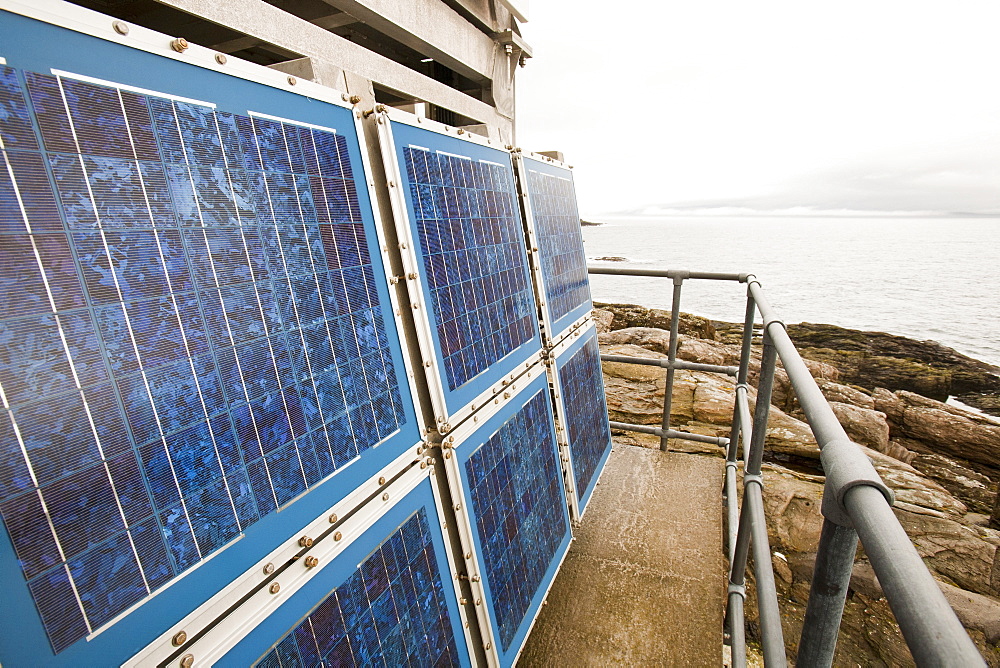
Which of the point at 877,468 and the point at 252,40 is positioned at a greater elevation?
the point at 252,40

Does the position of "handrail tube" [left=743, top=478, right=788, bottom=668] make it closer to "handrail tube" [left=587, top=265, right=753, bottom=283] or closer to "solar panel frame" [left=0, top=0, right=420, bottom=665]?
"solar panel frame" [left=0, top=0, right=420, bottom=665]

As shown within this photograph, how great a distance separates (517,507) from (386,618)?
Answer: 33.3 inches

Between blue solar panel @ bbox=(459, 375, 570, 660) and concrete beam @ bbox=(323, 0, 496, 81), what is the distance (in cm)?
176

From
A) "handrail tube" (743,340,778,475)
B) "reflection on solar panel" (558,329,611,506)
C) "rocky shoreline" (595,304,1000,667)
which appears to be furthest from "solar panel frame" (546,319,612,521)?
"rocky shoreline" (595,304,1000,667)

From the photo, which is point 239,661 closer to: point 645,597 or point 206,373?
point 206,373

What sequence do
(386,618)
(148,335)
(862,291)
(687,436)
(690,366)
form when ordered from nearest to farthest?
(148,335)
(386,618)
(690,366)
(687,436)
(862,291)

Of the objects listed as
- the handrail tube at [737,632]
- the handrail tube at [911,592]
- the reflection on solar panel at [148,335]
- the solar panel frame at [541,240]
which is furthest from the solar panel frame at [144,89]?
the handrail tube at [737,632]

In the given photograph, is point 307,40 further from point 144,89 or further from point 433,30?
point 433,30

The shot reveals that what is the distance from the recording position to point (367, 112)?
4.81ft

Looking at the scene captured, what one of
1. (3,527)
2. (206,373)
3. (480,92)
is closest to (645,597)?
(206,373)

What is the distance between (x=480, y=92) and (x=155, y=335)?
314cm

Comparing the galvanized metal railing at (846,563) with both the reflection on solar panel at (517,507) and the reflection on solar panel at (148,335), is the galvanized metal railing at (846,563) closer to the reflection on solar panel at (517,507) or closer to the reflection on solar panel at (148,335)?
the reflection on solar panel at (517,507)

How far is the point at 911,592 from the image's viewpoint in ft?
1.75

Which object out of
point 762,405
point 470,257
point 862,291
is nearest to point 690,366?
point 762,405
